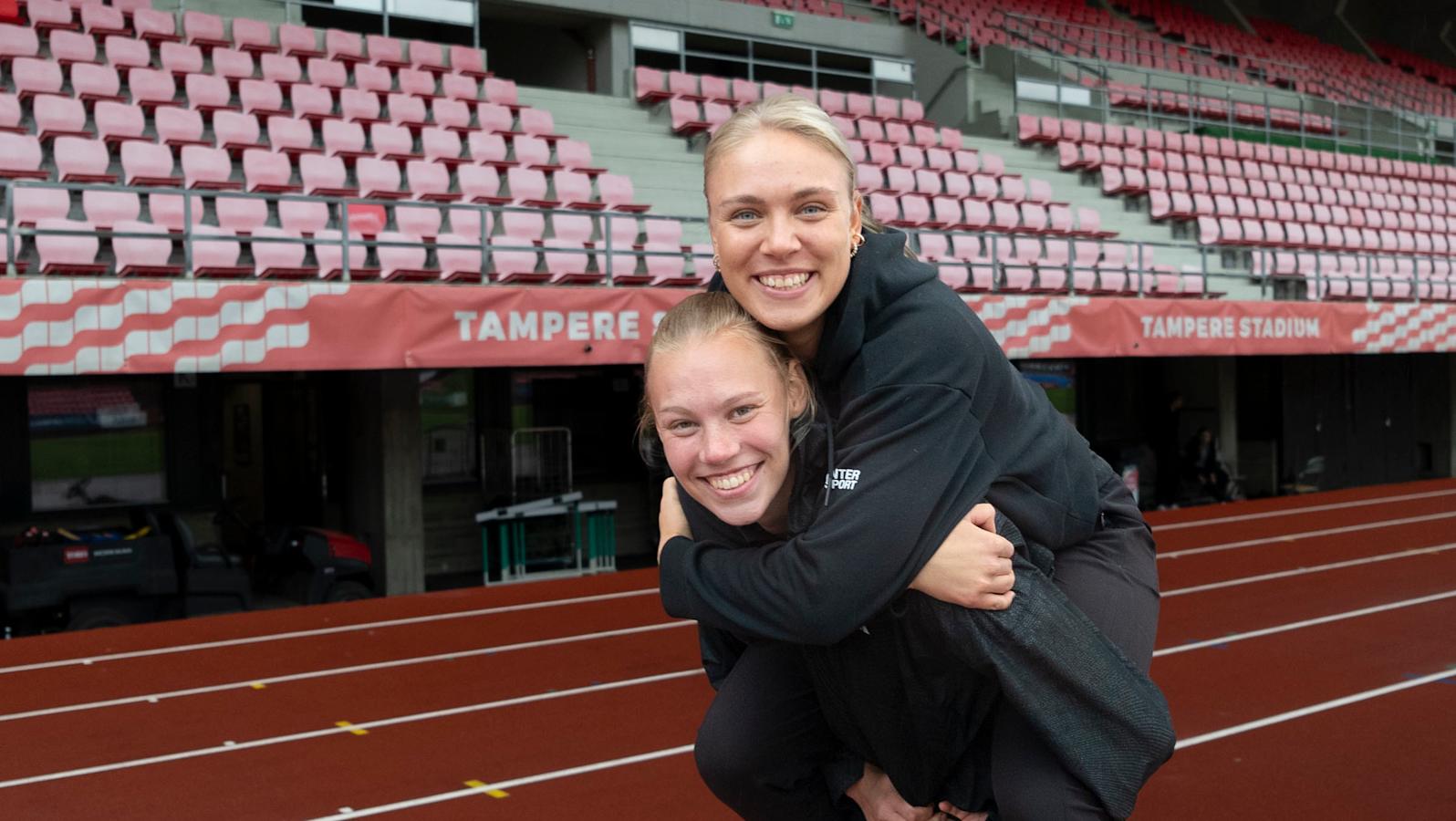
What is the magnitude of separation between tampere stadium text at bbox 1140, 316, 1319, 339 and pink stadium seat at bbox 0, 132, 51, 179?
31.5 ft

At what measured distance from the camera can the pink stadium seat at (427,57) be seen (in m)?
13.2

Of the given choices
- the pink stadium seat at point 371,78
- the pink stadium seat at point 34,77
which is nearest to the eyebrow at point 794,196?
the pink stadium seat at point 34,77

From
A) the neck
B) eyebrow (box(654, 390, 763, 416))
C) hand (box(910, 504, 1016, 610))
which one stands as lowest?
hand (box(910, 504, 1016, 610))

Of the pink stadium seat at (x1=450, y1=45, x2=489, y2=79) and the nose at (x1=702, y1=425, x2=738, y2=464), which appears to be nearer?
the nose at (x1=702, y1=425, x2=738, y2=464)

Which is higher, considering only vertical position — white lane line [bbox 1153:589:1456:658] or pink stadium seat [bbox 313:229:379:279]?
pink stadium seat [bbox 313:229:379:279]

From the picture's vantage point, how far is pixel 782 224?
2031 millimetres

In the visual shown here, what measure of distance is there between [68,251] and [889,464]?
814cm

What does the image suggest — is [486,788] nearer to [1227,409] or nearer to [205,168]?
[205,168]

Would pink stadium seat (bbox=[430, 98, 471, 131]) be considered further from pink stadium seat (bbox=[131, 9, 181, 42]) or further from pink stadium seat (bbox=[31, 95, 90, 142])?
pink stadium seat (bbox=[31, 95, 90, 142])

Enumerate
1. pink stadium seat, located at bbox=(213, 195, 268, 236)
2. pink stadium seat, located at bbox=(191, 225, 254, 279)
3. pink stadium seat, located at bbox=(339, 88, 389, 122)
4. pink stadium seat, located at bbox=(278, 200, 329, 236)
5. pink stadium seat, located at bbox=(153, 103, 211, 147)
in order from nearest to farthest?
1. pink stadium seat, located at bbox=(191, 225, 254, 279)
2. pink stadium seat, located at bbox=(213, 195, 268, 236)
3. pink stadium seat, located at bbox=(278, 200, 329, 236)
4. pink stadium seat, located at bbox=(153, 103, 211, 147)
5. pink stadium seat, located at bbox=(339, 88, 389, 122)

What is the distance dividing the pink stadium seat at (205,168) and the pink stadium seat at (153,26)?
235 cm

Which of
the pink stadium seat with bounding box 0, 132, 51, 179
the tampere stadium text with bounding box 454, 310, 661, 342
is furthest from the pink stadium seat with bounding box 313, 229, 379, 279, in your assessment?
the pink stadium seat with bounding box 0, 132, 51, 179

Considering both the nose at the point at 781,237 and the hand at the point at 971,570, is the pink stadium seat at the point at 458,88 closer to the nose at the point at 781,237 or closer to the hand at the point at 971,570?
the nose at the point at 781,237

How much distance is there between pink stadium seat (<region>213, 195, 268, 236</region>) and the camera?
31.4 feet
